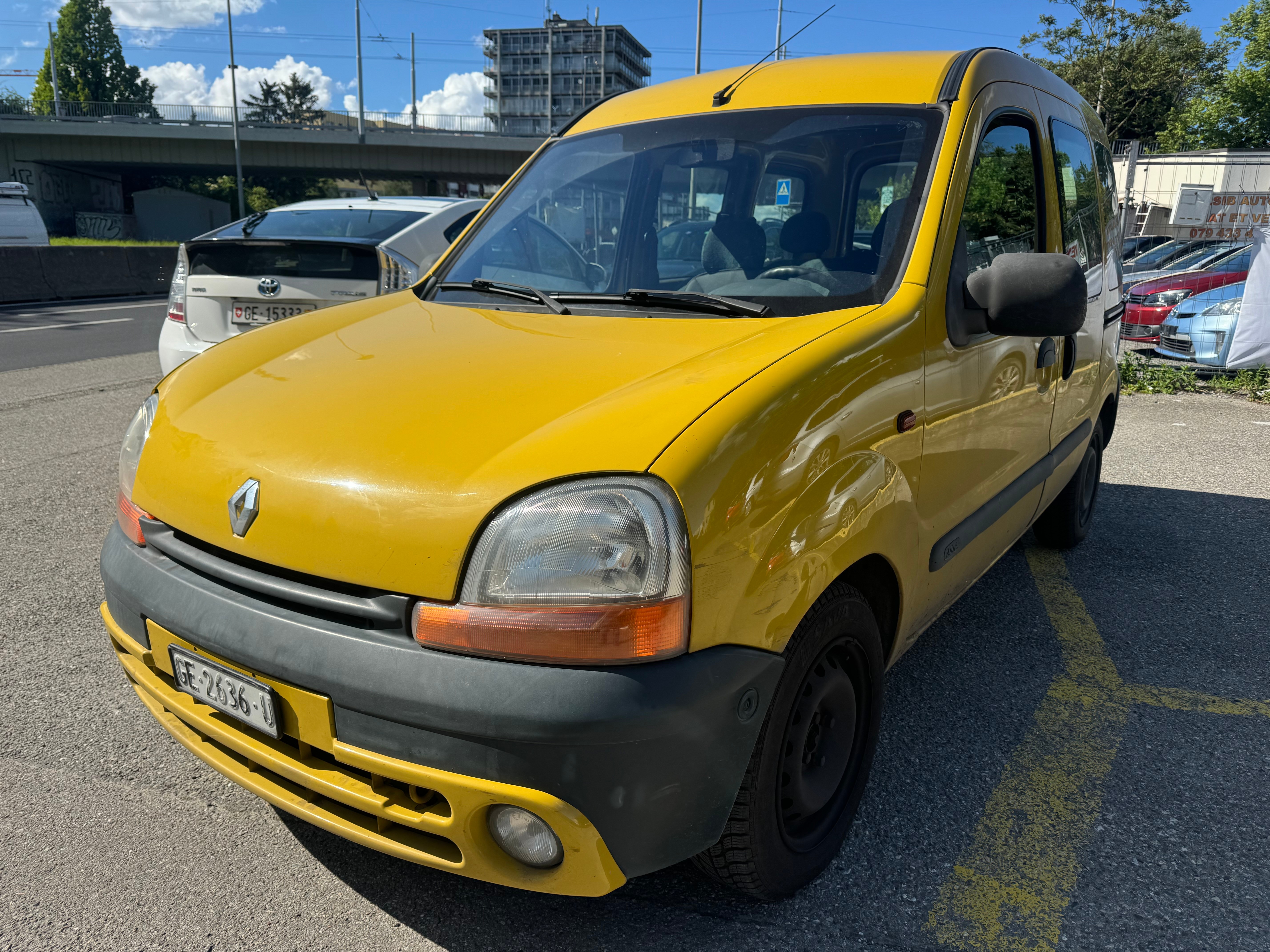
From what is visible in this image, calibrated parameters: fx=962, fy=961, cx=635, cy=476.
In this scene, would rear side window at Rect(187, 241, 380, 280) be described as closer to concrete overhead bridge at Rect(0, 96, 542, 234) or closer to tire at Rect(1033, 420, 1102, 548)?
tire at Rect(1033, 420, 1102, 548)

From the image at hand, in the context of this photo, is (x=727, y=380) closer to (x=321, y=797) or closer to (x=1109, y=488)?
(x=321, y=797)

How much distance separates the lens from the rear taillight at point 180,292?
5.65 metres

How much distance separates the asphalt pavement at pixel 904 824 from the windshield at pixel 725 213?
4.46ft

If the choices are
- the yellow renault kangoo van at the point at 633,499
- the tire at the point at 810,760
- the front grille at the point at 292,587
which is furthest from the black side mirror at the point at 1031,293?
the front grille at the point at 292,587

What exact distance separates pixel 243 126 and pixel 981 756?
183 feet

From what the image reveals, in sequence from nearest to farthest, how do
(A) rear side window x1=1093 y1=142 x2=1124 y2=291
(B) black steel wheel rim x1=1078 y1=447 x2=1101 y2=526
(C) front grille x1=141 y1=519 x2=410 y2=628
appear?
(C) front grille x1=141 y1=519 x2=410 y2=628, (A) rear side window x1=1093 y1=142 x2=1124 y2=291, (B) black steel wheel rim x1=1078 y1=447 x2=1101 y2=526

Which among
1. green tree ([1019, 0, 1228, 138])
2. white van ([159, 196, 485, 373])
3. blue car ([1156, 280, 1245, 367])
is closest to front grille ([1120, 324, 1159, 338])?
blue car ([1156, 280, 1245, 367])

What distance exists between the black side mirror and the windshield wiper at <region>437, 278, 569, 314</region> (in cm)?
106

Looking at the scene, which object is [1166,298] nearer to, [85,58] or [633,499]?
[633,499]

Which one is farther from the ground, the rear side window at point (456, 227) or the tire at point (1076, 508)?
the rear side window at point (456, 227)

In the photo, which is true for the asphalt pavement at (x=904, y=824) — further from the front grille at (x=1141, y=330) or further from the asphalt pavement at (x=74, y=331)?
the front grille at (x=1141, y=330)

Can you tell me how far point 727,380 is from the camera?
5.97 ft

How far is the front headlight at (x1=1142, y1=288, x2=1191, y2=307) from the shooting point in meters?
10.7

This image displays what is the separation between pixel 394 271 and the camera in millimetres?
5645
